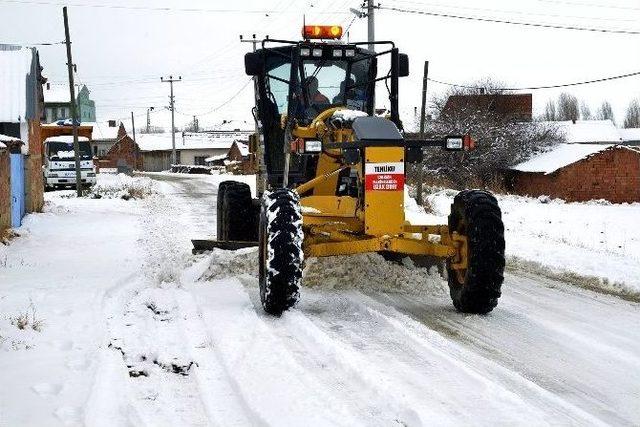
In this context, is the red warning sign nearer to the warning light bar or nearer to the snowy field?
the snowy field

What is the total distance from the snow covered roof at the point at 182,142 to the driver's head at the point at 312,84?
78.8m

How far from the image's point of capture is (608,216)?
27.2 metres

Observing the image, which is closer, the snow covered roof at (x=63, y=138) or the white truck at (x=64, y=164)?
the white truck at (x=64, y=164)

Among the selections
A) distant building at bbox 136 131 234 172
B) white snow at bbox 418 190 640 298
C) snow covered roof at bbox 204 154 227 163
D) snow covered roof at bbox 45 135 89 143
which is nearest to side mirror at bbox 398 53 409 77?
white snow at bbox 418 190 640 298

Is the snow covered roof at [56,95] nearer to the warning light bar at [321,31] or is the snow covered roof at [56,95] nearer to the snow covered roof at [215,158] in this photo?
the snow covered roof at [215,158]

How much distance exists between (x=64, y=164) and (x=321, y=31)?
27.4 meters

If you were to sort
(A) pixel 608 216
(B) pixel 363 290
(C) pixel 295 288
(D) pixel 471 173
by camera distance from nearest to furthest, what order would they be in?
(C) pixel 295 288 → (B) pixel 363 290 → (A) pixel 608 216 → (D) pixel 471 173

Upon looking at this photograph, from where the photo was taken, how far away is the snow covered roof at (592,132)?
5138 cm

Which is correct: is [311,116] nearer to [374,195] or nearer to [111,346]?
[374,195]

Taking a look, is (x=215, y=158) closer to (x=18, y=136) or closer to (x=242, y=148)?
(x=242, y=148)

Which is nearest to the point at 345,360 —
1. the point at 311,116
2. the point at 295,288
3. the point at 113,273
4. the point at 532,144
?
the point at 295,288

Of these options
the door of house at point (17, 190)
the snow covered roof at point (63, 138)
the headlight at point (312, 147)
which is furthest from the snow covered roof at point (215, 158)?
the headlight at point (312, 147)

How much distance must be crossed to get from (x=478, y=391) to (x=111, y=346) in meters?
2.73

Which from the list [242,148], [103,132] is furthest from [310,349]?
[103,132]
